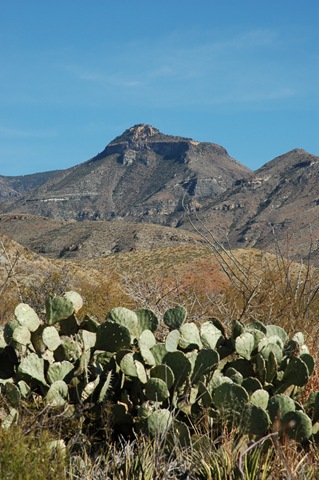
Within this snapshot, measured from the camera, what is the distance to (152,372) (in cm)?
549

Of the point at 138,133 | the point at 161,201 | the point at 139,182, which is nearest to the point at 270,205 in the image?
the point at 161,201

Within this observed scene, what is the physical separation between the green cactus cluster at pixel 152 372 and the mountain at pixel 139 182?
4213 inches

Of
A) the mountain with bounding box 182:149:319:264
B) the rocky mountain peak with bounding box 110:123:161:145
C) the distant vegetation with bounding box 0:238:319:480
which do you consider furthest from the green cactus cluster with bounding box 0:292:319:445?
Result: the rocky mountain peak with bounding box 110:123:161:145

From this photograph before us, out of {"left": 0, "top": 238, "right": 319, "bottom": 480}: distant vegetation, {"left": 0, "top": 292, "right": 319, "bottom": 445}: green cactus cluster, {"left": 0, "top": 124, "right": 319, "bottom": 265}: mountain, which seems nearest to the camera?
{"left": 0, "top": 238, "right": 319, "bottom": 480}: distant vegetation

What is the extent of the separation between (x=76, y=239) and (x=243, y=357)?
53.7 meters

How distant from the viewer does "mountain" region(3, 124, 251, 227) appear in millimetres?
129625

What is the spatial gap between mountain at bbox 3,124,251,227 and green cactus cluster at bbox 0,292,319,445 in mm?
107016

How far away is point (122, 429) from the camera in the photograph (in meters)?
5.46

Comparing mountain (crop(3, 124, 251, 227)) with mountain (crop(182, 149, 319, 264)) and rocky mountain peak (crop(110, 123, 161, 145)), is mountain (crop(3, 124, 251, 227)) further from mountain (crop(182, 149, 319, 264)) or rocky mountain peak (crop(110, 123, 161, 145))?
mountain (crop(182, 149, 319, 264))

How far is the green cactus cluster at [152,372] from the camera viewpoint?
5.16 metres

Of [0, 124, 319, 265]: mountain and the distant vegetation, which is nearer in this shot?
the distant vegetation

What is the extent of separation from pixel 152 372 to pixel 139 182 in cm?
14421

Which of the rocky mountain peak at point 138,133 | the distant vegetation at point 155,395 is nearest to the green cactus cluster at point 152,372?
the distant vegetation at point 155,395

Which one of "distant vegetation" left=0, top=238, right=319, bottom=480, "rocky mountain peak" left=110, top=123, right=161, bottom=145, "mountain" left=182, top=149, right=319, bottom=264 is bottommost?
"distant vegetation" left=0, top=238, right=319, bottom=480
